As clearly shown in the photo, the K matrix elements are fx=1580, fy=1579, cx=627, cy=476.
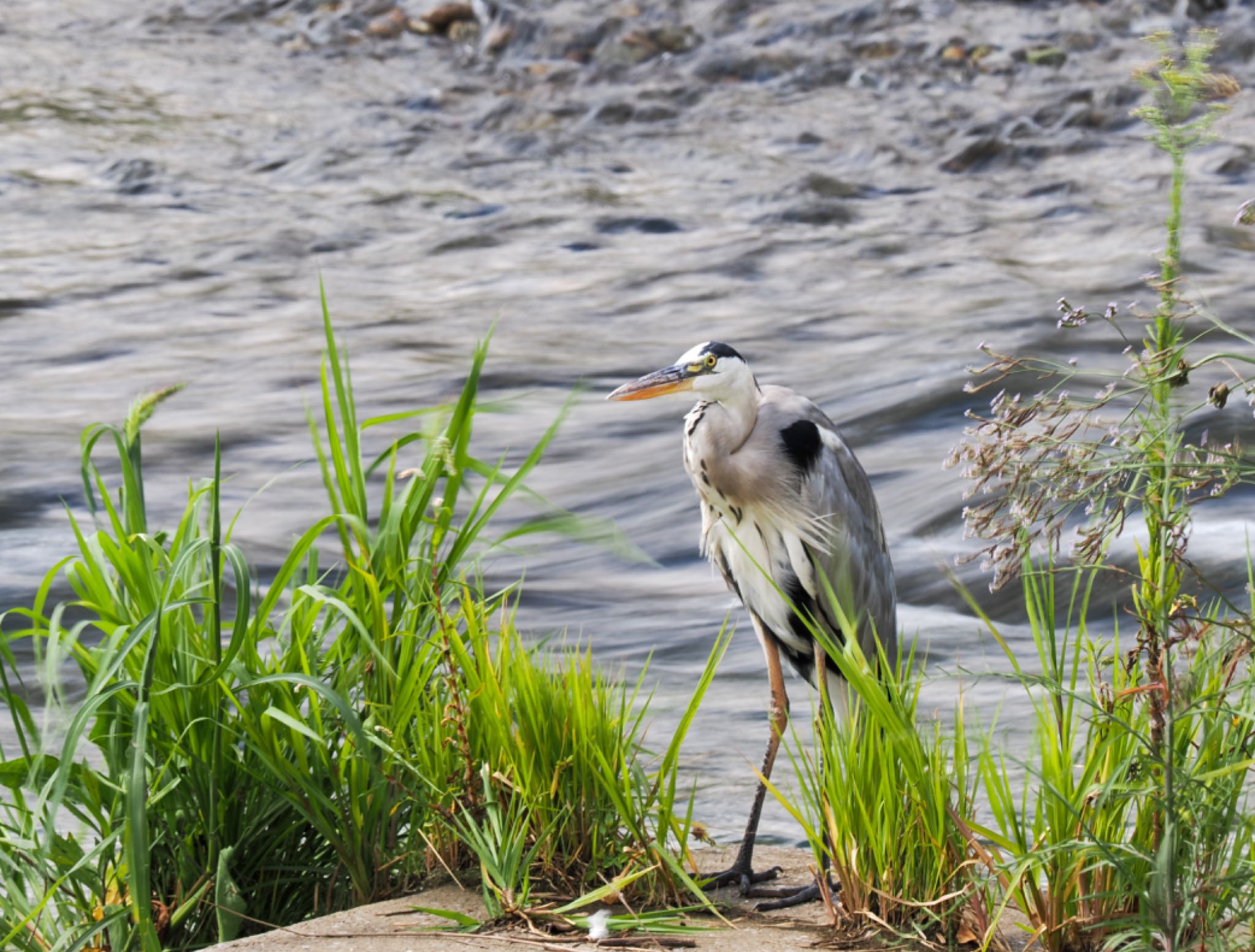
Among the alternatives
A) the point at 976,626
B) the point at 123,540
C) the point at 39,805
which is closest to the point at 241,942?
the point at 39,805

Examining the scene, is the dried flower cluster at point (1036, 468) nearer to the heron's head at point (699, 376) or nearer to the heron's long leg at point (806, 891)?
the heron's long leg at point (806, 891)

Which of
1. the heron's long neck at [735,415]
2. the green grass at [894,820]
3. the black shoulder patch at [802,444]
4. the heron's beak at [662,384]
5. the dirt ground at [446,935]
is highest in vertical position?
the heron's beak at [662,384]

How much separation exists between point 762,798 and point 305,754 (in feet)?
3.61

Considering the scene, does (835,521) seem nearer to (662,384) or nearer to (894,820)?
(662,384)

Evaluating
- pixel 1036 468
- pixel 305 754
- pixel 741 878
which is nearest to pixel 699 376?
pixel 741 878

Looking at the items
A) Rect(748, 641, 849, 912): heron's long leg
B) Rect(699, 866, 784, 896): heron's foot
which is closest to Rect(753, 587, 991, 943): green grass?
Rect(748, 641, 849, 912): heron's long leg

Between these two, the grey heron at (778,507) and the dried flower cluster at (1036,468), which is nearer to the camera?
the dried flower cluster at (1036,468)

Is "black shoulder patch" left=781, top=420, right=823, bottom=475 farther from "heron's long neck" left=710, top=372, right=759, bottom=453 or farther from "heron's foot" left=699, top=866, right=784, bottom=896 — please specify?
"heron's foot" left=699, top=866, right=784, bottom=896

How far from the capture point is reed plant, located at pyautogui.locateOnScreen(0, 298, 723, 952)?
8.95 ft

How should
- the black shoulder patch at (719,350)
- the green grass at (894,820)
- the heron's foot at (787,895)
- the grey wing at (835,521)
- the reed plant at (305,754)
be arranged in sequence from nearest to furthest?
1. the green grass at (894,820)
2. the reed plant at (305,754)
3. the heron's foot at (787,895)
4. the black shoulder patch at (719,350)
5. the grey wing at (835,521)

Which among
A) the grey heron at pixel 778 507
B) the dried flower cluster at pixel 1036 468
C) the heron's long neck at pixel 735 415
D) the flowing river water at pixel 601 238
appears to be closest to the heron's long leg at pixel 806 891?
the grey heron at pixel 778 507

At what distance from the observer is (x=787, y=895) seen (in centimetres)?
316

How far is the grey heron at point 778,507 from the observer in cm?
354

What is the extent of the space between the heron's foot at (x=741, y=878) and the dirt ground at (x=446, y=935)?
0.21m
